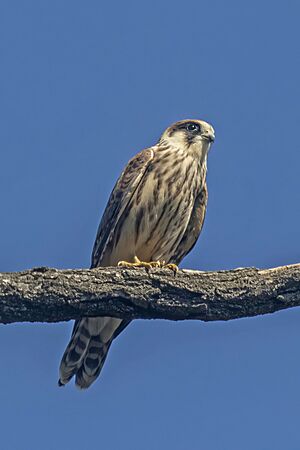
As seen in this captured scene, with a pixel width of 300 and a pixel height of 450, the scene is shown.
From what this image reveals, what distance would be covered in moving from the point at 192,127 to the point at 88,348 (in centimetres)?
238

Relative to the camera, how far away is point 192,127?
812 cm

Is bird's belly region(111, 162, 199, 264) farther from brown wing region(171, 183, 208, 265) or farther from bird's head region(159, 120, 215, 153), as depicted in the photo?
bird's head region(159, 120, 215, 153)

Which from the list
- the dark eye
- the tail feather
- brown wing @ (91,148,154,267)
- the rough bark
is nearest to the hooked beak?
the dark eye

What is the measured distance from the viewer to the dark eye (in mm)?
8086

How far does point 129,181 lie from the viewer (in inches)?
289

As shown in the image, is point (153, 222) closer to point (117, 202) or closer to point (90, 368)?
point (117, 202)

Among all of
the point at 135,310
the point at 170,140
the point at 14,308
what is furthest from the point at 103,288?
the point at 170,140

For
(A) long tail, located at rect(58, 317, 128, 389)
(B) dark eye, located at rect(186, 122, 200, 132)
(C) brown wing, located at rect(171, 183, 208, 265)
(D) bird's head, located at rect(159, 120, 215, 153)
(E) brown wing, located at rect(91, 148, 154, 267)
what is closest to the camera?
(A) long tail, located at rect(58, 317, 128, 389)

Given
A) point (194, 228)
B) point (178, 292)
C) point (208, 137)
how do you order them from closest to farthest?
point (178, 292), point (194, 228), point (208, 137)

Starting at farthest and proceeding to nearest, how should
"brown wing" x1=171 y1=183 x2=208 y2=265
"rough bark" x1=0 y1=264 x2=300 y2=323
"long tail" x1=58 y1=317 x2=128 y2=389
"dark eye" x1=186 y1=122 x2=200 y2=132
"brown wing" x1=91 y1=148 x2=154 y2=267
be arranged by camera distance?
"dark eye" x1=186 y1=122 x2=200 y2=132
"brown wing" x1=171 y1=183 x2=208 y2=265
"brown wing" x1=91 y1=148 x2=154 y2=267
"long tail" x1=58 y1=317 x2=128 y2=389
"rough bark" x1=0 y1=264 x2=300 y2=323

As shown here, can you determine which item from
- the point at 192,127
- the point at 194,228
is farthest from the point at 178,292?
the point at 192,127

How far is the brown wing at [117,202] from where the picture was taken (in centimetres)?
732

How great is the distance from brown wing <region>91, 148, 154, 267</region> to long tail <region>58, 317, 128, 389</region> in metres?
0.53

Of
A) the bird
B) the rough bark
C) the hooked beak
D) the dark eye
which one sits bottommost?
the rough bark
